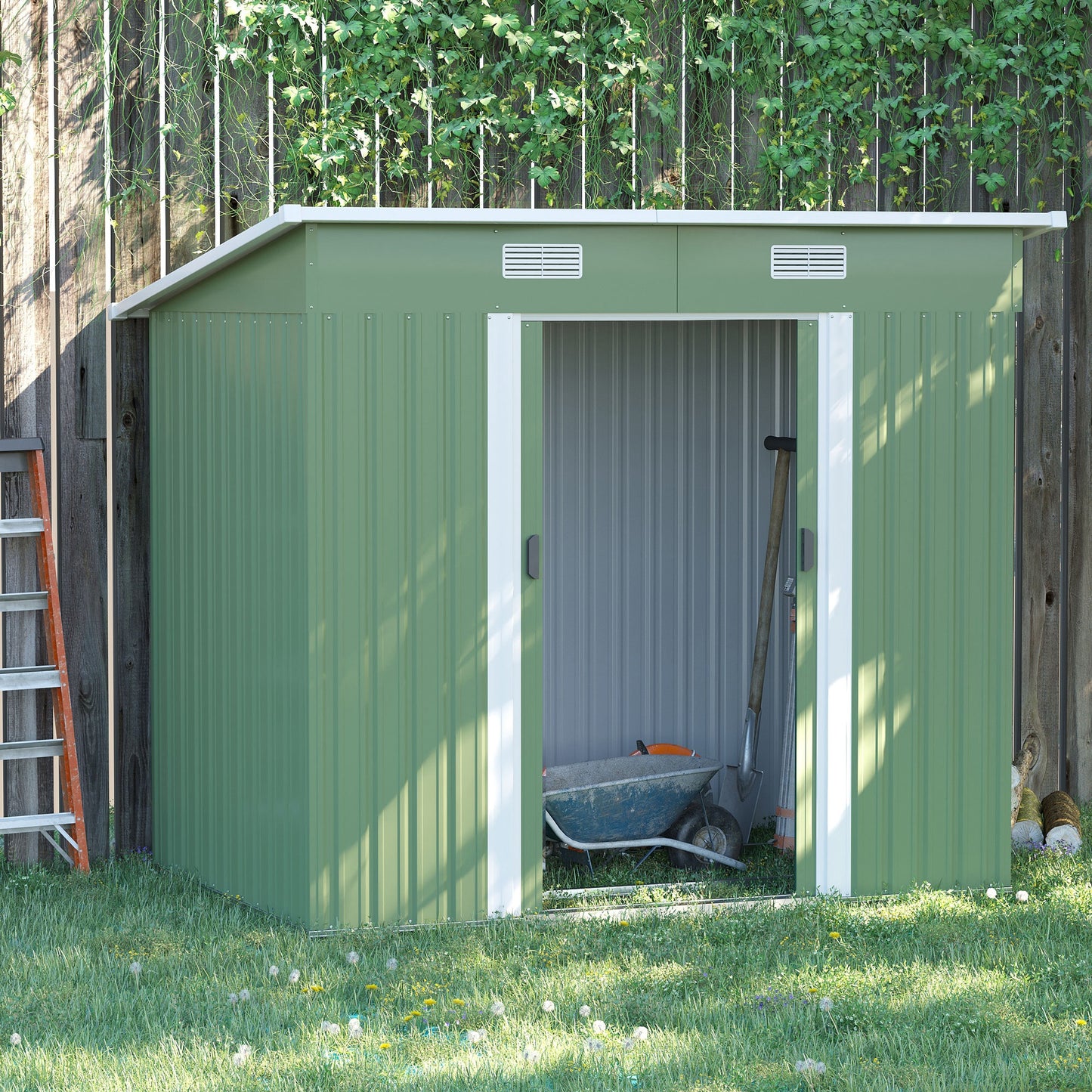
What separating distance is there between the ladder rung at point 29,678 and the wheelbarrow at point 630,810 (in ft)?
5.76

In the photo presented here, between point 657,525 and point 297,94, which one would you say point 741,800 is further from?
point 297,94

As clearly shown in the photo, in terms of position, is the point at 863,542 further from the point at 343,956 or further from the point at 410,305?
the point at 343,956

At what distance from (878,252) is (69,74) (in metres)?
2.92

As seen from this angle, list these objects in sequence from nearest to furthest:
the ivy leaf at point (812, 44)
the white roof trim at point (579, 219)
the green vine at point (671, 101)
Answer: the white roof trim at point (579, 219)
the green vine at point (671, 101)
the ivy leaf at point (812, 44)

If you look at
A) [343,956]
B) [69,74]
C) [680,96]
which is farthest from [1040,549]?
[69,74]

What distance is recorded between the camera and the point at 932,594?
5.27 meters

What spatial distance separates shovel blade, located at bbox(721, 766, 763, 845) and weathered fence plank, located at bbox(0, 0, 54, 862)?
2.62 m

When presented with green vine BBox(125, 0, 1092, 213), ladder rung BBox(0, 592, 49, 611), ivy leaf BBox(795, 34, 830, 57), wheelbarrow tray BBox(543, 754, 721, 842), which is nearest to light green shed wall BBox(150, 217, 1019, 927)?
ladder rung BBox(0, 592, 49, 611)

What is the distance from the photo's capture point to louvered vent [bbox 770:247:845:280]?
16.6 ft

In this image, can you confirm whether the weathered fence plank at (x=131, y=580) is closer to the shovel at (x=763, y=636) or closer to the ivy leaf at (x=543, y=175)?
the ivy leaf at (x=543, y=175)

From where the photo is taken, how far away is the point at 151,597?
5906 mm

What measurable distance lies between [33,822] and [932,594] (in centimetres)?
311

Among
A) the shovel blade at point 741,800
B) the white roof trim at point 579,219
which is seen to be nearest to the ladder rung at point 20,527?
the white roof trim at point 579,219

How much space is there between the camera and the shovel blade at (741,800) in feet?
20.3
